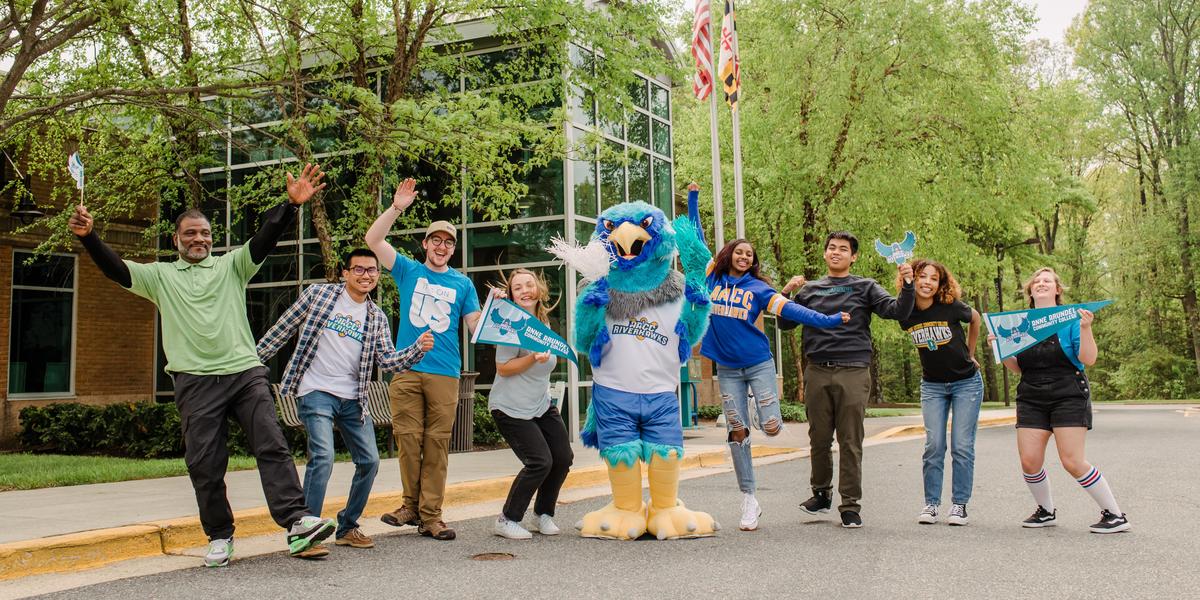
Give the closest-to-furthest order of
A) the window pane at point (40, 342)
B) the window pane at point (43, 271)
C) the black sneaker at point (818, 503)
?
the black sneaker at point (818, 503) < the window pane at point (40, 342) < the window pane at point (43, 271)

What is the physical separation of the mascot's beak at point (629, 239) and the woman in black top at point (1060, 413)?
2550mm

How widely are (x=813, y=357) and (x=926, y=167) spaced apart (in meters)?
15.9

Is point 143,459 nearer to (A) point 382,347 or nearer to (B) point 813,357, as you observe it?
(A) point 382,347

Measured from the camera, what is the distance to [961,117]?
20969 millimetres

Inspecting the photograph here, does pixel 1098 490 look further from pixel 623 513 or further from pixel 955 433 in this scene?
pixel 623 513

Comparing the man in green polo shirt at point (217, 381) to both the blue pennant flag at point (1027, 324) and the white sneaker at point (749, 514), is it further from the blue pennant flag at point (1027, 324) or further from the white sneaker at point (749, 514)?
the blue pennant flag at point (1027, 324)

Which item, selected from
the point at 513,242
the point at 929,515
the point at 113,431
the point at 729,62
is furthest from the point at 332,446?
the point at 729,62

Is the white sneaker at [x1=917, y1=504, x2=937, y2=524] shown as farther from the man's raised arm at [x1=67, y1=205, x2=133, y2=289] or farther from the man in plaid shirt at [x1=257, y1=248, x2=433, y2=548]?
the man's raised arm at [x1=67, y1=205, x2=133, y2=289]

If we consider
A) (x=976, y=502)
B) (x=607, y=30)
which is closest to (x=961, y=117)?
(x=607, y=30)

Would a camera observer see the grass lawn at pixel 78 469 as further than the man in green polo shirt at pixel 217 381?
Yes

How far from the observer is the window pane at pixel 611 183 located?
663 inches

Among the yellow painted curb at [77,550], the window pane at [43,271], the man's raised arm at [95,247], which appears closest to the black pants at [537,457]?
the yellow painted curb at [77,550]

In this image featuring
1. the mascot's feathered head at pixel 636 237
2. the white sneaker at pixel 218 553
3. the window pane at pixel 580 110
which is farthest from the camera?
the window pane at pixel 580 110

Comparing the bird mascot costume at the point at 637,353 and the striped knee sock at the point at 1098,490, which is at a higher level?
the bird mascot costume at the point at 637,353
